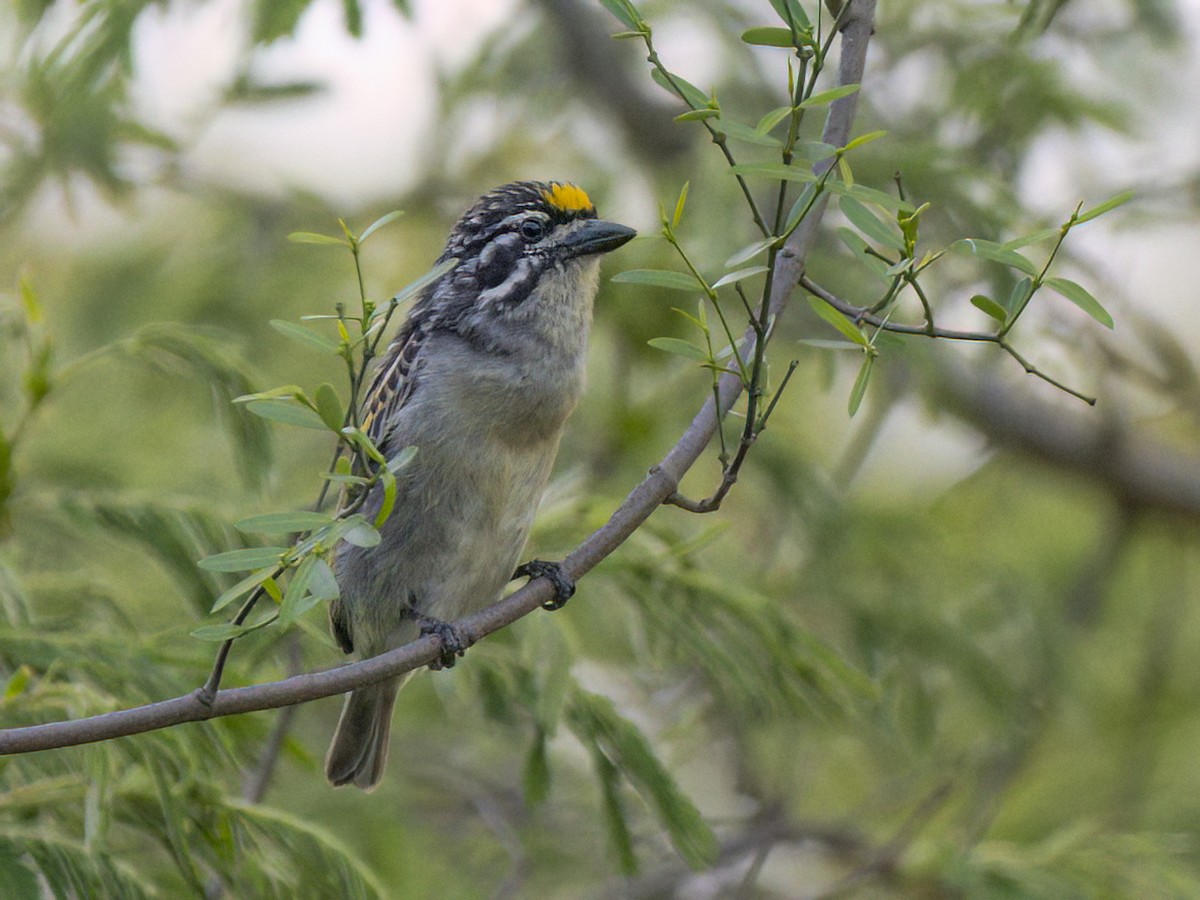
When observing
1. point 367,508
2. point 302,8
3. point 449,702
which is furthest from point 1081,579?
point 302,8

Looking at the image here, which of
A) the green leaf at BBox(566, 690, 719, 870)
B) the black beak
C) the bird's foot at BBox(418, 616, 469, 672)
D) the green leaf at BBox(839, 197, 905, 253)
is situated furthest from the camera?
the black beak

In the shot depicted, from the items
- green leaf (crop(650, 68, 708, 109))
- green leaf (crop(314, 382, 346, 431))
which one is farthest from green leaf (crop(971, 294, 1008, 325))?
green leaf (crop(314, 382, 346, 431))

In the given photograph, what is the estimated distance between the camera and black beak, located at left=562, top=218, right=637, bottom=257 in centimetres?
341

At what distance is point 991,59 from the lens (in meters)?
4.82

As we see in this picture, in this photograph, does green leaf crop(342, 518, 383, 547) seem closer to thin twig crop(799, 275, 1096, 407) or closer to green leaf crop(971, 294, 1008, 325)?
thin twig crop(799, 275, 1096, 407)

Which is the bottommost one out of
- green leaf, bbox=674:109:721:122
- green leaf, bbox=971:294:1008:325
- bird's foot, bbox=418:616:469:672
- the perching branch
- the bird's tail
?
the bird's tail

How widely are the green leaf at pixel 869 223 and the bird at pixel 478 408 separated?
1.19 meters

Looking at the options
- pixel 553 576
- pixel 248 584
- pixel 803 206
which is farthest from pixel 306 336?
pixel 803 206

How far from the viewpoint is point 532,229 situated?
141 inches

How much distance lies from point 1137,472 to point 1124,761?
118 centimetres

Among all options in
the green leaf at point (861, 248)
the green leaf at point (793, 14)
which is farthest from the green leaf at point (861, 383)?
the green leaf at point (793, 14)

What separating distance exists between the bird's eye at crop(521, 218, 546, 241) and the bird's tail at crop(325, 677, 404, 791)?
1.25 meters

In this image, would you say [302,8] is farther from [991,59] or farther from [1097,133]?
[1097,133]

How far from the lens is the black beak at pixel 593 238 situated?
11.2ft
